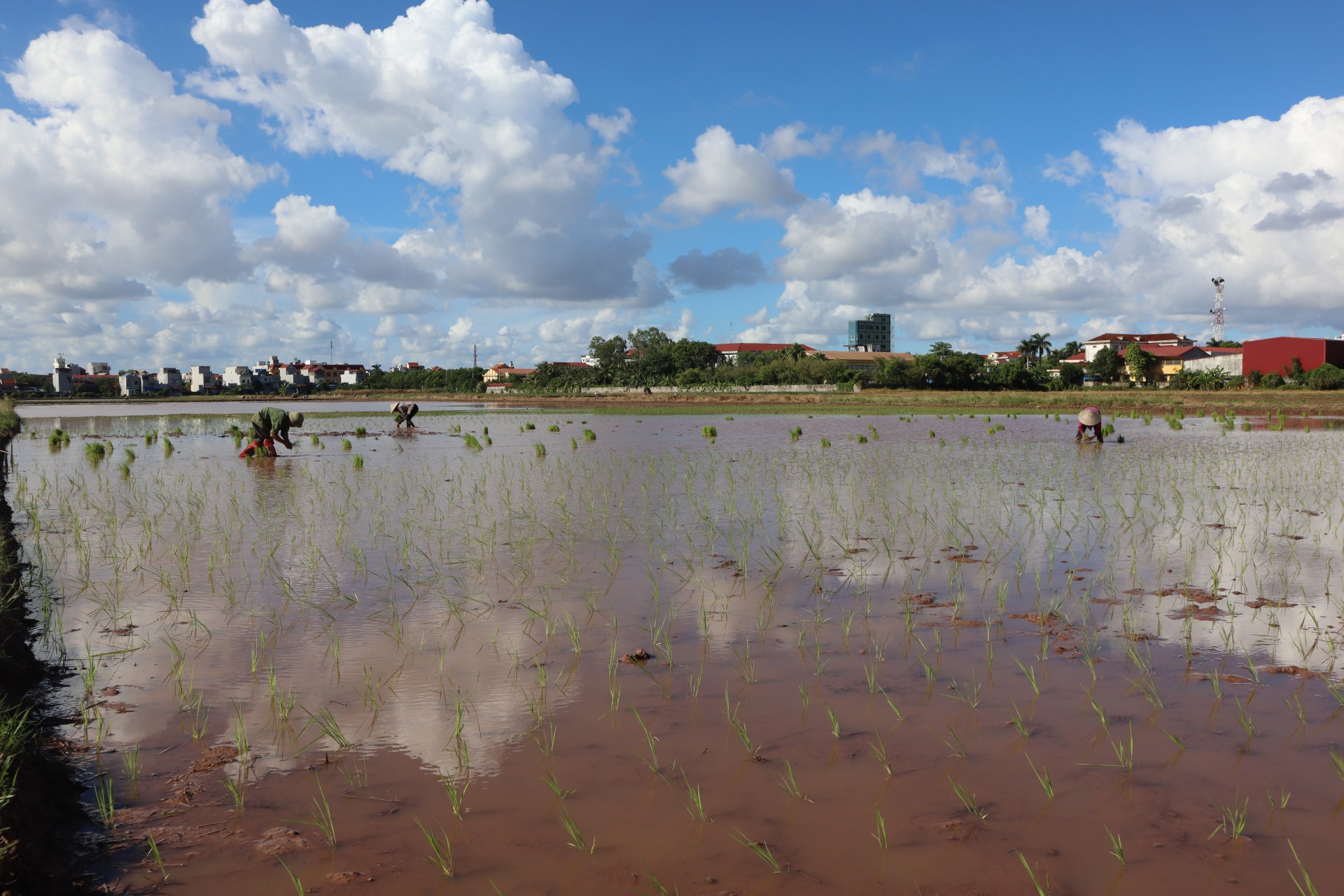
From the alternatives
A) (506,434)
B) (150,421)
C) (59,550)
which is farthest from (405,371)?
(59,550)

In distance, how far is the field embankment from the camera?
278 cm

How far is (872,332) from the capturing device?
643 ft

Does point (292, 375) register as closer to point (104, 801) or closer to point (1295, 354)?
point (1295, 354)

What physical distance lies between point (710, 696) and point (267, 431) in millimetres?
17975

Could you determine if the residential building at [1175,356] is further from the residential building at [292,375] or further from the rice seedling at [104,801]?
the residential building at [292,375]

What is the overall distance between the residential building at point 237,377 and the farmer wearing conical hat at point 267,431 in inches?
5251

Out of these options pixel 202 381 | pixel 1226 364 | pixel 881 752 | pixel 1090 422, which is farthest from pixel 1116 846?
pixel 202 381

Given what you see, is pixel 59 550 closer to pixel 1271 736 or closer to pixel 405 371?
pixel 1271 736

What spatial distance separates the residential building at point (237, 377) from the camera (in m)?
140

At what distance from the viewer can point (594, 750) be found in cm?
398

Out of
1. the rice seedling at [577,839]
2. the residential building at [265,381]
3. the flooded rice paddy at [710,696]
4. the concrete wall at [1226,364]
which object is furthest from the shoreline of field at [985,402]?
the residential building at [265,381]

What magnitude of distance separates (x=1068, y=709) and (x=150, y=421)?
4450cm

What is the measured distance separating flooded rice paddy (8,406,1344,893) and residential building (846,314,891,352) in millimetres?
189393

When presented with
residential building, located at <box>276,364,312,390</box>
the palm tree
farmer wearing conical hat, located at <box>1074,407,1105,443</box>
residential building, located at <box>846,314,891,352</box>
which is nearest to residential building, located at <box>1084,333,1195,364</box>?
the palm tree
